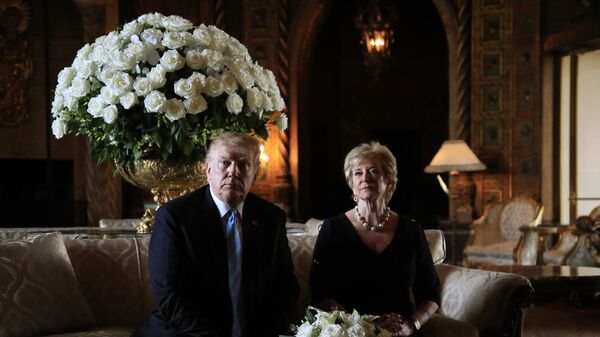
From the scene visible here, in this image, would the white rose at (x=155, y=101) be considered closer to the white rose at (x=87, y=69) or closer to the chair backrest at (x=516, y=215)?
the white rose at (x=87, y=69)

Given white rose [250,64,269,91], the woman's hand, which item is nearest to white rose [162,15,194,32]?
white rose [250,64,269,91]

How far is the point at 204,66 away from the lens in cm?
309

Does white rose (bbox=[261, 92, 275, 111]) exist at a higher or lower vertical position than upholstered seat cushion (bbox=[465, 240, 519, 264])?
higher

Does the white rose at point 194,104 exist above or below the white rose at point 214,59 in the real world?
below

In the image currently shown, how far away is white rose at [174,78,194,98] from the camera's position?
2.99 m

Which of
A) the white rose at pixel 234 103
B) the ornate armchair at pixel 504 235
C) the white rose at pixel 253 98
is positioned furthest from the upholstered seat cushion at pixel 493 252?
the white rose at pixel 234 103

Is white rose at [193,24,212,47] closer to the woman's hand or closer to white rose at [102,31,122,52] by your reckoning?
white rose at [102,31,122,52]

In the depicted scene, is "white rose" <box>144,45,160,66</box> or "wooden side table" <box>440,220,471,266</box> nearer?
"white rose" <box>144,45,160,66</box>

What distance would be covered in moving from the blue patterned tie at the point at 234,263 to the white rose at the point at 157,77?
68 centimetres

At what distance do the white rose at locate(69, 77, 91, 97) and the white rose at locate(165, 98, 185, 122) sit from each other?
356mm

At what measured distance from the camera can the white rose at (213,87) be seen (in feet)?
9.98

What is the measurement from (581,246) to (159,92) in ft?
14.4

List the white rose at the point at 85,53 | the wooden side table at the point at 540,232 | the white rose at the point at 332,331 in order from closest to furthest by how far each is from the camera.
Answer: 1. the white rose at the point at 332,331
2. the white rose at the point at 85,53
3. the wooden side table at the point at 540,232

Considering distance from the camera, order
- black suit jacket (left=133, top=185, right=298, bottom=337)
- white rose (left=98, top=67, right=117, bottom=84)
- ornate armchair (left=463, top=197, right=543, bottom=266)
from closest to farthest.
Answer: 1. black suit jacket (left=133, top=185, right=298, bottom=337)
2. white rose (left=98, top=67, right=117, bottom=84)
3. ornate armchair (left=463, top=197, right=543, bottom=266)
